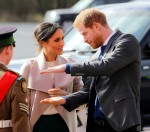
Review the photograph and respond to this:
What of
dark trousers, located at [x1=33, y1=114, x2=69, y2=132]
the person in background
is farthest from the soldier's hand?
dark trousers, located at [x1=33, y1=114, x2=69, y2=132]

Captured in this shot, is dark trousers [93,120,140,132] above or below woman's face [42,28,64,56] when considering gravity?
below

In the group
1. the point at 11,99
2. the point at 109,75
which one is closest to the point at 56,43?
the point at 109,75

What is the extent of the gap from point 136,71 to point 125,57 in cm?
13

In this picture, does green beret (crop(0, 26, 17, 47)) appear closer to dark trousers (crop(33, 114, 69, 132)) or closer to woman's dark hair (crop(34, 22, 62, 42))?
woman's dark hair (crop(34, 22, 62, 42))

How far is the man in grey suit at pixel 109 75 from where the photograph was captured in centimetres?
412

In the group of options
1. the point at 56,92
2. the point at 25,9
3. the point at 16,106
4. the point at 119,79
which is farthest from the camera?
the point at 25,9

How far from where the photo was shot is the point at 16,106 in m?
3.82

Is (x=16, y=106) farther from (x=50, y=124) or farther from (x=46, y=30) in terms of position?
(x=46, y=30)

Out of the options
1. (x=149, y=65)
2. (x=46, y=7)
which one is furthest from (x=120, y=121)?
(x=46, y=7)

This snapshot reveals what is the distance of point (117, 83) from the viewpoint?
4.15 meters

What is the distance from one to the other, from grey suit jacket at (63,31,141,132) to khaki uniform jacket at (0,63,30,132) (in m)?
0.42

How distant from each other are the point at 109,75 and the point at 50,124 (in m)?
0.70

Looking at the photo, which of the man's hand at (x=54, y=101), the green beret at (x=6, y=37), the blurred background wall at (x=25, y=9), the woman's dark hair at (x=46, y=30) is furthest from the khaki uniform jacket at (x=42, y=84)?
the blurred background wall at (x=25, y=9)

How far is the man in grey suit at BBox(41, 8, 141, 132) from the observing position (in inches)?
162
